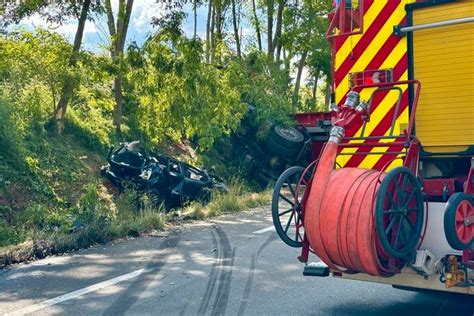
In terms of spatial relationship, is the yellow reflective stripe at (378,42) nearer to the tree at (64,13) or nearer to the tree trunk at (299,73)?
the tree at (64,13)

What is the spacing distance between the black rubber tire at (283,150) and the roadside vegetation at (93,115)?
791 mm

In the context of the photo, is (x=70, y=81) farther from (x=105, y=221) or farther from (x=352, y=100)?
(x=352, y=100)

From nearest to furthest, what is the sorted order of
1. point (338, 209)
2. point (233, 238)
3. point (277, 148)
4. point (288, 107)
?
point (338, 209) < point (233, 238) < point (277, 148) < point (288, 107)

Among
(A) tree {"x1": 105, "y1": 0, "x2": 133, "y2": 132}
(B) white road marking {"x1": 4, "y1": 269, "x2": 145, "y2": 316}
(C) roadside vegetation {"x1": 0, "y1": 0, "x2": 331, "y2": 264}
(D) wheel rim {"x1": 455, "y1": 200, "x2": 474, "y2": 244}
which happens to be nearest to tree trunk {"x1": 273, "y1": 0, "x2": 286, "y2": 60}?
(C) roadside vegetation {"x1": 0, "y1": 0, "x2": 331, "y2": 264}

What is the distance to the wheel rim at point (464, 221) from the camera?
417cm

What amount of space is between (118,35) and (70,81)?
7.20ft

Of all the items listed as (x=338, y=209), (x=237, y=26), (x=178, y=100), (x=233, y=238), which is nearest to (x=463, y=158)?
(x=338, y=209)

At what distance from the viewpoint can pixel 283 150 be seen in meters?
14.9

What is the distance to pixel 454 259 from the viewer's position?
428 cm

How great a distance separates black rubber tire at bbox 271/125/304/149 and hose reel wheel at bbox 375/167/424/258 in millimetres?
10475

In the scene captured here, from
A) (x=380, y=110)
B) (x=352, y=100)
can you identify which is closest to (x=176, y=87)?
(x=380, y=110)

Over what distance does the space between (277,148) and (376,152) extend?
9968 mm

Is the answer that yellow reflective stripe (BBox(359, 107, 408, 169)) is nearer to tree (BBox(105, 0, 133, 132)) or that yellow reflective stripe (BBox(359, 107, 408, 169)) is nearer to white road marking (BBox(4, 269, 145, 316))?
white road marking (BBox(4, 269, 145, 316))

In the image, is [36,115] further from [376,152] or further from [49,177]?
[376,152]
